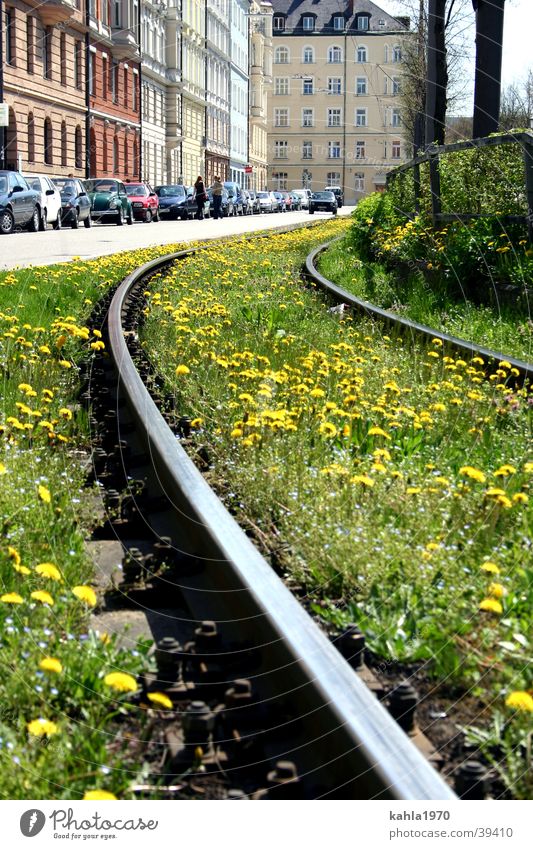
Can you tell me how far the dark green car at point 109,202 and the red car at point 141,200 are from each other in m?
3.00

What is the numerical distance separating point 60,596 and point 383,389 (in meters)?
3.02

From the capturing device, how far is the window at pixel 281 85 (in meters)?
5.02

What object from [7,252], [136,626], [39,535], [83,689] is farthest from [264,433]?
[7,252]

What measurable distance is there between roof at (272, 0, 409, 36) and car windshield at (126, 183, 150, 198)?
1481 inches

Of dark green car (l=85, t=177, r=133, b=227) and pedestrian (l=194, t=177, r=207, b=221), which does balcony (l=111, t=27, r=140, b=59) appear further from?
pedestrian (l=194, t=177, r=207, b=221)

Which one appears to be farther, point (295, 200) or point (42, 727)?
point (295, 200)

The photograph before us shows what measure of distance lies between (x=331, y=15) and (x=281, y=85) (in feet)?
4.72

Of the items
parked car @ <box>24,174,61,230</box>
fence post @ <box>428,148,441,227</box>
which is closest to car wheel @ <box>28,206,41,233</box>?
parked car @ <box>24,174,61,230</box>

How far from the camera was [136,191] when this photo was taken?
4522 centimetres

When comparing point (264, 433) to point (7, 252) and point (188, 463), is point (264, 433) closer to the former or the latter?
point (188, 463)

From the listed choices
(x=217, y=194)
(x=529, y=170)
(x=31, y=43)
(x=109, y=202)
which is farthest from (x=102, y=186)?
(x=529, y=170)

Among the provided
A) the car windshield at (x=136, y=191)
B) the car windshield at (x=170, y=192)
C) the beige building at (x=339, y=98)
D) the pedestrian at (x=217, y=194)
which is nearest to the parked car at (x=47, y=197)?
the pedestrian at (x=217, y=194)

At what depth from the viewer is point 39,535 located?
3.38m

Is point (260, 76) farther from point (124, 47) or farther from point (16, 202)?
point (16, 202)
